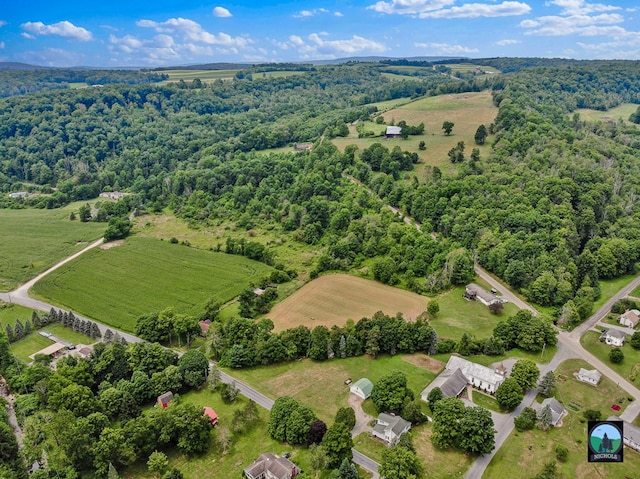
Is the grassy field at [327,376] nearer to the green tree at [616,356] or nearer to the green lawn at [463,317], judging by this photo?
the green lawn at [463,317]

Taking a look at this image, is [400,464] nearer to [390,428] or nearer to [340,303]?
[390,428]

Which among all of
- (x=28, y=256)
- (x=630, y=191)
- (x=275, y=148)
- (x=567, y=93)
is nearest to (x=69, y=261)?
(x=28, y=256)

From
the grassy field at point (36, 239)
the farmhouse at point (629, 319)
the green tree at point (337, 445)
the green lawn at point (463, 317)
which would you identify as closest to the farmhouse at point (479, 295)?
the green lawn at point (463, 317)

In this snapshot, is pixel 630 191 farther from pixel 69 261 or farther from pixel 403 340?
pixel 69 261

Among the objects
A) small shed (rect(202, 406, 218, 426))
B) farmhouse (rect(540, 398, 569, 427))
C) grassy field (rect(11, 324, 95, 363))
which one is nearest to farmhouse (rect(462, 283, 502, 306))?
farmhouse (rect(540, 398, 569, 427))

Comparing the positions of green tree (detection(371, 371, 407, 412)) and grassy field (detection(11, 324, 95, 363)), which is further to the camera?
grassy field (detection(11, 324, 95, 363))

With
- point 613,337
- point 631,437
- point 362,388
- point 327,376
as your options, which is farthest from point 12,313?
point 613,337

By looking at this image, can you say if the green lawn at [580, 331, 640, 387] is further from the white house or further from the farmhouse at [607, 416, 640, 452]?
the white house
